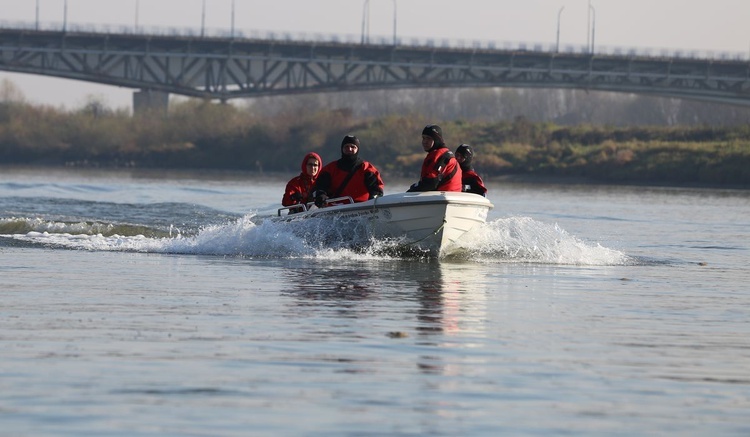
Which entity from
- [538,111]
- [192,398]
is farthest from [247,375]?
[538,111]

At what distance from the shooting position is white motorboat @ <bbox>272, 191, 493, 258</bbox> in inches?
774

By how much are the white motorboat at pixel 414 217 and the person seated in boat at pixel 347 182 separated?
0.16m

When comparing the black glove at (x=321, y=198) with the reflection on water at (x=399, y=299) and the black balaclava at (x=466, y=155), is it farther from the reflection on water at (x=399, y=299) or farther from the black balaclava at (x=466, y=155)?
the black balaclava at (x=466, y=155)

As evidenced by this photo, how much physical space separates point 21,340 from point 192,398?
2542 millimetres

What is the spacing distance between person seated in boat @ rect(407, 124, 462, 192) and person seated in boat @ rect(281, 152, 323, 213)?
61.2 inches

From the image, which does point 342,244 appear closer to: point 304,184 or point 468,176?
point 304,184

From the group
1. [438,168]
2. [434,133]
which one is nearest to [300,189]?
[438,168]

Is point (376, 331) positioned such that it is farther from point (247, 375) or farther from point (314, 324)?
point (247, 375)

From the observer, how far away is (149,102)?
97812 mm

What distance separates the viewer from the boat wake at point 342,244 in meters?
20.4

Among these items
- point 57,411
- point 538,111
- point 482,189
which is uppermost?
point 538,111

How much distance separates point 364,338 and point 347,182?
9.48 metres

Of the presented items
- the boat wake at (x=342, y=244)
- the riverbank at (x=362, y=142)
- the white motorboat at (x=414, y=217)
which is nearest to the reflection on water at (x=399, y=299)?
the white motorboat at (x=414, y=217)

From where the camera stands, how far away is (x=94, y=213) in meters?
31.2
